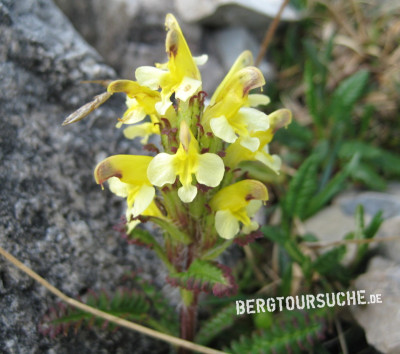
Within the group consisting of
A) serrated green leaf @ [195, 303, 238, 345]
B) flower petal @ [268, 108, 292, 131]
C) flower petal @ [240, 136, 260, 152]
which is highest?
flower petal @ [240, 136, 260, 152]

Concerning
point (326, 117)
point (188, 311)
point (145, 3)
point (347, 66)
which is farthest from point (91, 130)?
point (347, 66)

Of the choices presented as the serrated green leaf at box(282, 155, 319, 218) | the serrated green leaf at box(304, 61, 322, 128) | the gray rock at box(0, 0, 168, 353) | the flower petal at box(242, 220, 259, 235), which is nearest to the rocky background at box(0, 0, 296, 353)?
the gray rock at box(0, 0, 168, 353)

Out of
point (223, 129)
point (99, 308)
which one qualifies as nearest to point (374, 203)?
point (223, 129)

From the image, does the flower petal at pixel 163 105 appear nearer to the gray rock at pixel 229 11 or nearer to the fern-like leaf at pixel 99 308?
the fern-like leaf at pixel 99 308

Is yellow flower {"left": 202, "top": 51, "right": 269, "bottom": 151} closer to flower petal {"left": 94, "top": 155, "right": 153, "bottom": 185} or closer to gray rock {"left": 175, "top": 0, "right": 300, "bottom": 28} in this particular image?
flower petal {"left": 94, "top": 155, "right": 153, "bottom": 185}

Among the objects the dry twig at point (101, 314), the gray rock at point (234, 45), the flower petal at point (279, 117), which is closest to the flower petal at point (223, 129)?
the flower petal at point (279, 117)

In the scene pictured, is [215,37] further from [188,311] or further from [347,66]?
[188,311]
